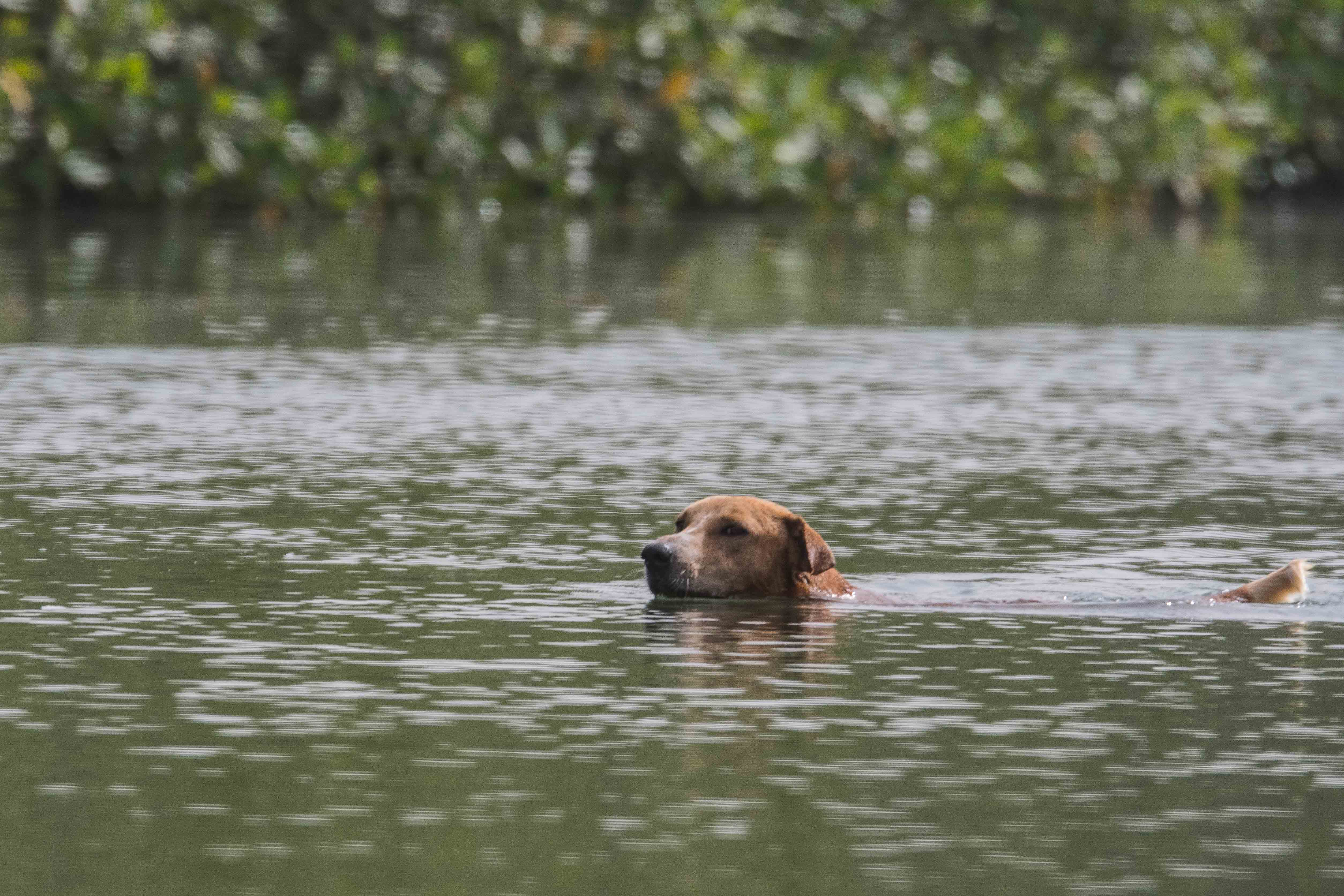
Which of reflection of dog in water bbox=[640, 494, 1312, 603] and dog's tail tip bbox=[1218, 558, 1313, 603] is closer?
dog's tail tip bbox=[1218, 558, 1313, 603]

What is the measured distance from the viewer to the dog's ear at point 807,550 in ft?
31.1

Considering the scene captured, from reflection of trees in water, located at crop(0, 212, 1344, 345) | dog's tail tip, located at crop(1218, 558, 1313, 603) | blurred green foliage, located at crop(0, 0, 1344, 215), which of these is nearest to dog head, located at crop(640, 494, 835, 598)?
dog's tail tip, located at crop(1218, 558, 1313, 603)

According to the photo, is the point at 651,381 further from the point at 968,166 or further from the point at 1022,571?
the point at 968,166

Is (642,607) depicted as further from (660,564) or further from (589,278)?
(589,278)

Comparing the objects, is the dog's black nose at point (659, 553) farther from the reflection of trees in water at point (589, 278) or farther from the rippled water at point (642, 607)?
the reflection of trees in water at point (589, 278)

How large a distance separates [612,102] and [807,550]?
27.0 metres

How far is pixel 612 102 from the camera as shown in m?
36.1

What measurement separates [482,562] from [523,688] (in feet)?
7.81

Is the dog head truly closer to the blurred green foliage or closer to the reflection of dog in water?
the reflection of dog in water

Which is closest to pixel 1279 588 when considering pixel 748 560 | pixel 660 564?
pixel 748 560

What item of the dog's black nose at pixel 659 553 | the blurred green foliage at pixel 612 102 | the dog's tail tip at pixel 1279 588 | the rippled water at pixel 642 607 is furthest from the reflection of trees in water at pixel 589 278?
the dog's tail tip at pixel 1279 588

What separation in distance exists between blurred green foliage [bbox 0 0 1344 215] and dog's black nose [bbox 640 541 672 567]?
936 inches

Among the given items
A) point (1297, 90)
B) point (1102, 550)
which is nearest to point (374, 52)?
point (1297, 90)

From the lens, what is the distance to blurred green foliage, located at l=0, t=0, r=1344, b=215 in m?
33.2
